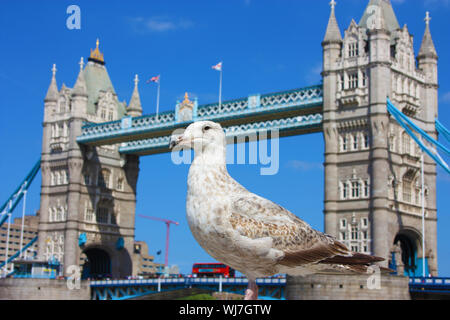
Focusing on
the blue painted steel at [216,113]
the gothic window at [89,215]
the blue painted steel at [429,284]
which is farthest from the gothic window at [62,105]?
the blue painted steel at [429,284]

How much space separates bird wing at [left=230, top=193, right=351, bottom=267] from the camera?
15.1 feet

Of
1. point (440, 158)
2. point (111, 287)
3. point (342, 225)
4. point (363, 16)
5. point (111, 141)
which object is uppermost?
point (363, 16)

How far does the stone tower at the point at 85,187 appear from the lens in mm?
63844

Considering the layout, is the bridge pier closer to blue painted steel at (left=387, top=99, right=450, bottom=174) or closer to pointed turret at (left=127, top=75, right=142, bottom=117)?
blue painted steel at (left=387, top=99, right=450, bottom=174)

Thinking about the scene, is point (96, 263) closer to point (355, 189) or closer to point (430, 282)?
point (355, 189)

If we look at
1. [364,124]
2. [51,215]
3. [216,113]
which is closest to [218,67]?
[216,113]

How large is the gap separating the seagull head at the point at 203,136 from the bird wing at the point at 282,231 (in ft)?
1.35

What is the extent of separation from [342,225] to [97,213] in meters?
27.4

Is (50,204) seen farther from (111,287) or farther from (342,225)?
(342,225)

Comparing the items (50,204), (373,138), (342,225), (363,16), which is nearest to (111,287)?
(50,204)

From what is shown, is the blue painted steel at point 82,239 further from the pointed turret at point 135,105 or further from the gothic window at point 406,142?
the gothic window at point 406,142

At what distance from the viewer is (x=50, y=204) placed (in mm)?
66125
